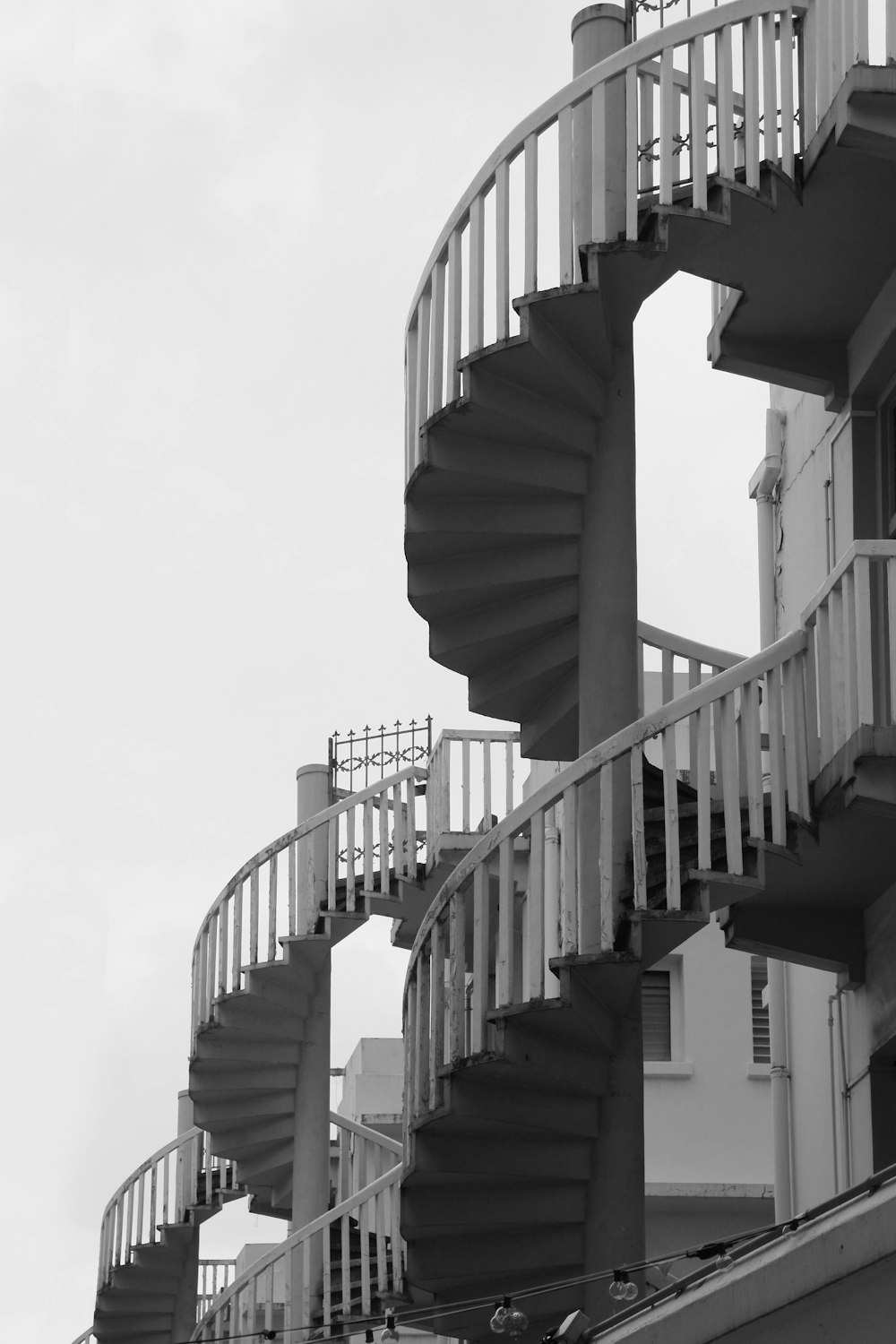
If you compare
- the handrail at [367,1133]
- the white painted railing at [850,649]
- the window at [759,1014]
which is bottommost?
the handrail at [367,1133]

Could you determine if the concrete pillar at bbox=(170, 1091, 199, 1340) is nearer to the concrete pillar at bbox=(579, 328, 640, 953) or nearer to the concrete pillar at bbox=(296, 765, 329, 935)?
the concrete pillar at bbox=(296, 765, 329, 935)

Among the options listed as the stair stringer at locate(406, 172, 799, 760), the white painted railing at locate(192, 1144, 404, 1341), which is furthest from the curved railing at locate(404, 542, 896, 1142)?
→ the white painted railing at locate(192, 1144, 404, 1341)

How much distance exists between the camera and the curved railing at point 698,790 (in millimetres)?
9383

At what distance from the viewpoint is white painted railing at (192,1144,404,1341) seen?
15484mm

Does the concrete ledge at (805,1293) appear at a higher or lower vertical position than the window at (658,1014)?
lower

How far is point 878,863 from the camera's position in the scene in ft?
34.0

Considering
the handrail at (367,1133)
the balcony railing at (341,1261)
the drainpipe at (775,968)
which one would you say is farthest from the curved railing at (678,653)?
the handrail at (367,1133)

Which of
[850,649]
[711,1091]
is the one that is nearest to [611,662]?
[850,649]

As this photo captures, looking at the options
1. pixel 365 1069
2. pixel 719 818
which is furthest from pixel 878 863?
pixel 365 1069

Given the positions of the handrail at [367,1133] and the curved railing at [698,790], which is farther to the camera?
the handrail at [367,1133]

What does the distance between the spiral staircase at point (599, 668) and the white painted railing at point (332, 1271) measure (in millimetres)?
3626

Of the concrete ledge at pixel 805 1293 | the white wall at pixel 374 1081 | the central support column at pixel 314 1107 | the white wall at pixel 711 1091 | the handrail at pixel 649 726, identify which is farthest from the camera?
the white wall at pixel 374 1081

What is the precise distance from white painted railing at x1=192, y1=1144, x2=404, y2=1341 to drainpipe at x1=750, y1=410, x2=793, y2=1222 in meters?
2.69

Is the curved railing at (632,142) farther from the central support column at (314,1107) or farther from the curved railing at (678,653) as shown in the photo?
the central support column at (314,1107)
